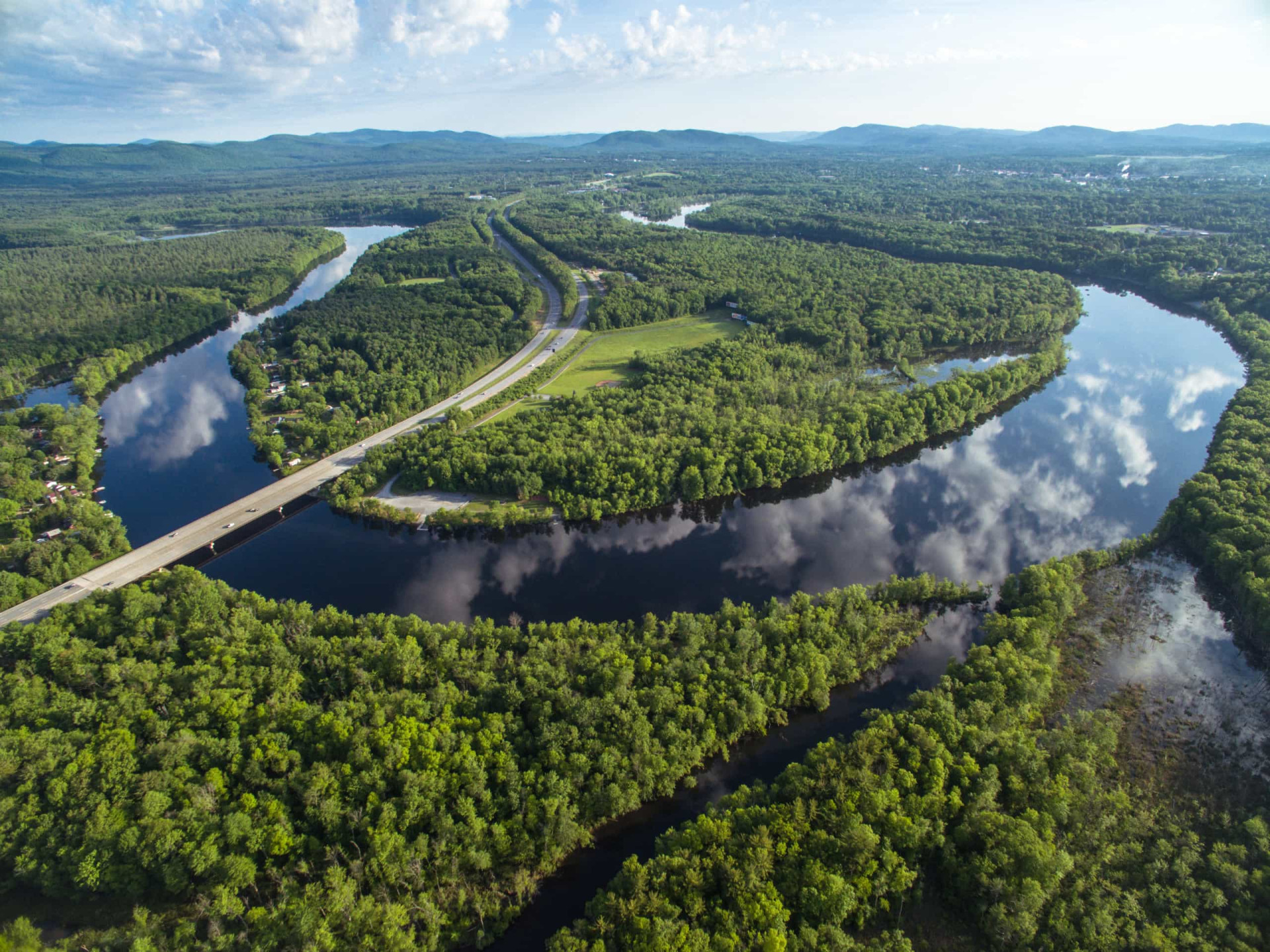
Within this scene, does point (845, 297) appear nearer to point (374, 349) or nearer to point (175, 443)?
point (374, 349)

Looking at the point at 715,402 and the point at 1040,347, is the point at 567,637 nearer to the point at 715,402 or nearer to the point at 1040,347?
the point at 715,402

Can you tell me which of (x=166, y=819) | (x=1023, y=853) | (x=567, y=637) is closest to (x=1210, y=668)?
(x=1023, y=853)

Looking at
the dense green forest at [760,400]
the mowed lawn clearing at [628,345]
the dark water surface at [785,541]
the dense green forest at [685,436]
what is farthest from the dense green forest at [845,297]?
the dark water surface at [785,541]

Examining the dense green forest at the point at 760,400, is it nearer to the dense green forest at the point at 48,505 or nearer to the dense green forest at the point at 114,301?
the dense green forest at the point at 48,505

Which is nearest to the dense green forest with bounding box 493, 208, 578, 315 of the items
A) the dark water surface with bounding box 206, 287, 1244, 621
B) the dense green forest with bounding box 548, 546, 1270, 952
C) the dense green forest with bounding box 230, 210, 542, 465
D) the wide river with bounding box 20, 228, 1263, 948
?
the dense green forest with bounding box 230, 210, 542, 465

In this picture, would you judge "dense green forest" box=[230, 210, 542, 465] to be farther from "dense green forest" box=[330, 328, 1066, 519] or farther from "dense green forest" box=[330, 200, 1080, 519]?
"dense green forest" box=[330, 200, 1080, 519]
